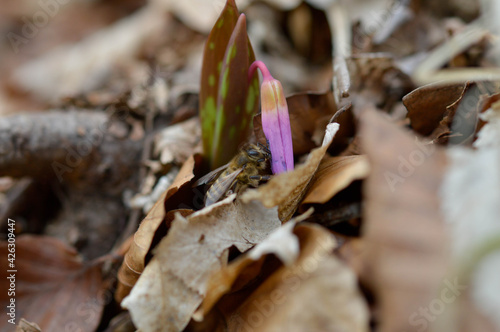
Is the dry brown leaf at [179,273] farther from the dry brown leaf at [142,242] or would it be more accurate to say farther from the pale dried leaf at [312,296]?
the pale dried leaf at [312,296]

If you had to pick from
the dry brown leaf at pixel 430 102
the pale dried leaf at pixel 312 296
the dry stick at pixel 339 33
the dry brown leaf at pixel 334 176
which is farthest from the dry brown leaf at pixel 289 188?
the dry stick at pixel 339 33

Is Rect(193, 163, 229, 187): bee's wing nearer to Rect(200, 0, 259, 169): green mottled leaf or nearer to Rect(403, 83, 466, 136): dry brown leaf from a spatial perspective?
→ Rect(200, 0, 259, 169): green mottled leaf

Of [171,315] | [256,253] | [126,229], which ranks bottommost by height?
[126,229]

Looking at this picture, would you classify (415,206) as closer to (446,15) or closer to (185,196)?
(185,196)

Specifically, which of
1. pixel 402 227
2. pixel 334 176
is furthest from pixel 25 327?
pixel 402 227

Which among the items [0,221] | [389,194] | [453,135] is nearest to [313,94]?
[453,135]

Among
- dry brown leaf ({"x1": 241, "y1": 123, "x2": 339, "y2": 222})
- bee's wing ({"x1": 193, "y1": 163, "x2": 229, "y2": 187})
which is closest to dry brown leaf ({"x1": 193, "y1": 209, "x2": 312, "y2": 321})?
dry brown leaf ({"x1": 241, "y1": 123, "x2": 339, "y2": 222})
